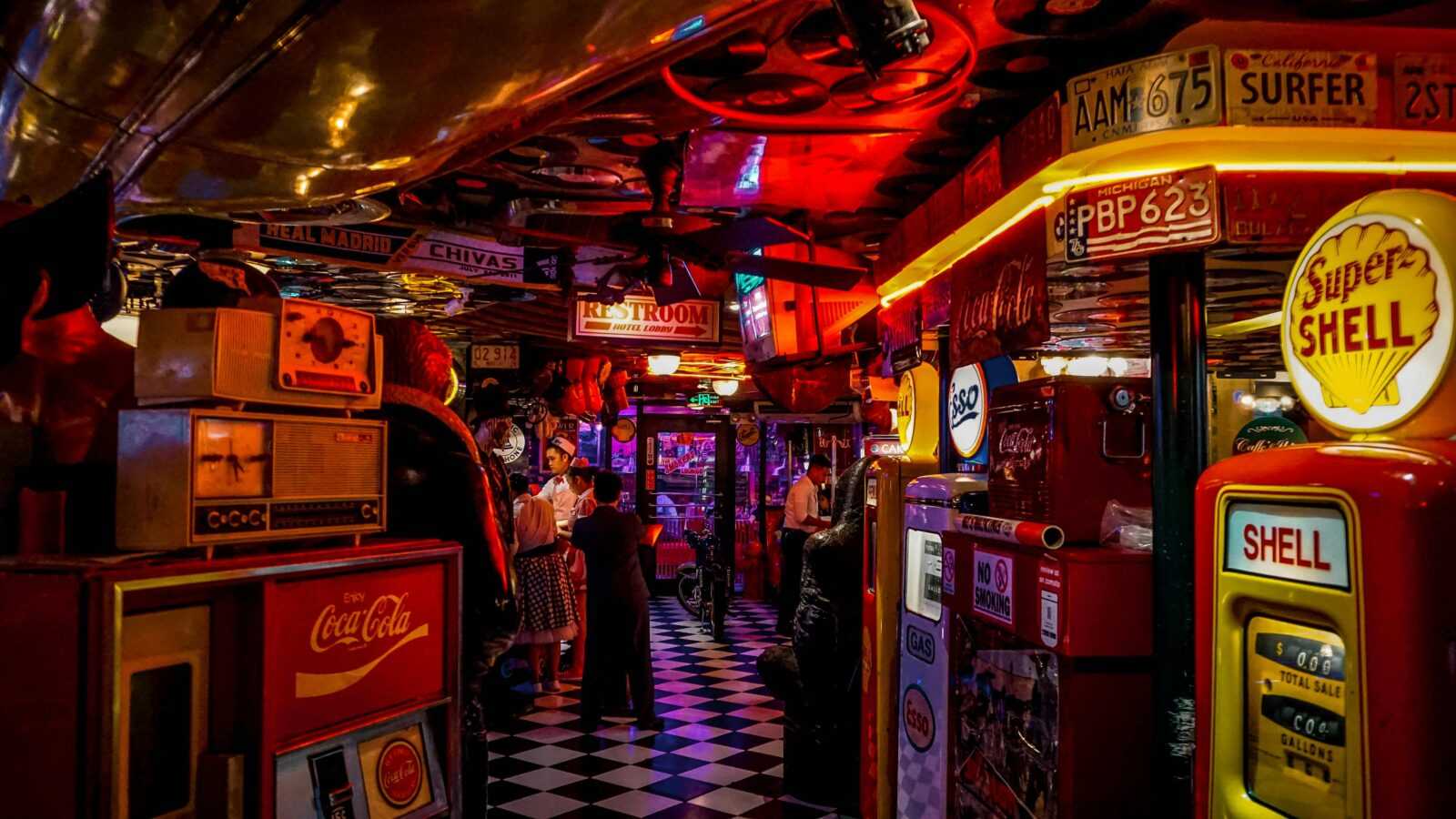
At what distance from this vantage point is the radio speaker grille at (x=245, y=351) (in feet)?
7.41

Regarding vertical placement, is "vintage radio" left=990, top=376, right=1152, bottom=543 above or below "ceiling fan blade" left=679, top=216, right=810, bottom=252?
below

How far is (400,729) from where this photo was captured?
8.77 ft

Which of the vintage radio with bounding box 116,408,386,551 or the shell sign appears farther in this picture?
the vintage radio with bounding box 116,408,386,551

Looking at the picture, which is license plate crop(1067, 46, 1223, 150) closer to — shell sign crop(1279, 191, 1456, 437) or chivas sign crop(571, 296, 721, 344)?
shell sign crop(1279, 191, 1456, 437)

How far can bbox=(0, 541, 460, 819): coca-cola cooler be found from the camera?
1.90 m

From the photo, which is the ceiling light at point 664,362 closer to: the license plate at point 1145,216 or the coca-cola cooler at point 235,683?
the license plate at point 1145,216

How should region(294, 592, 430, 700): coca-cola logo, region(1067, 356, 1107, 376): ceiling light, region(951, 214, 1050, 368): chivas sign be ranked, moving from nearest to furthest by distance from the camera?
region(294, 592, 430, 700): coca-cola logo, region(951, 214, 1050, 368): chivas sign, region(1067, 356, 1107, 376): ceiling light

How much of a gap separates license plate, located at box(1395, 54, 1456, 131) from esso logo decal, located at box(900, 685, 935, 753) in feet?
8.96

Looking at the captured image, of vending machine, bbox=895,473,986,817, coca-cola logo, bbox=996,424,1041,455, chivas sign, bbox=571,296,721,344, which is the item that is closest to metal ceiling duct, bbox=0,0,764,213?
coca-cola logo, bbox=996,424,1041,455

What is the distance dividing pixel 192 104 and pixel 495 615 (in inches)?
71.7

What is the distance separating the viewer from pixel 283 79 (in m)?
2.31

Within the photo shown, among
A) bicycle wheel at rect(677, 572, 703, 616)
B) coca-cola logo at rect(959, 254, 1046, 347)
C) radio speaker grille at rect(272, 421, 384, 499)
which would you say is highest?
coca-cola logo at rect(959, 254, 1046, 347)

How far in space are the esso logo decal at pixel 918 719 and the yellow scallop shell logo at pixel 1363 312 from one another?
2446mm

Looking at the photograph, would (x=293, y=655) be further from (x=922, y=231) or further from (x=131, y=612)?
(x=922, y=231)
